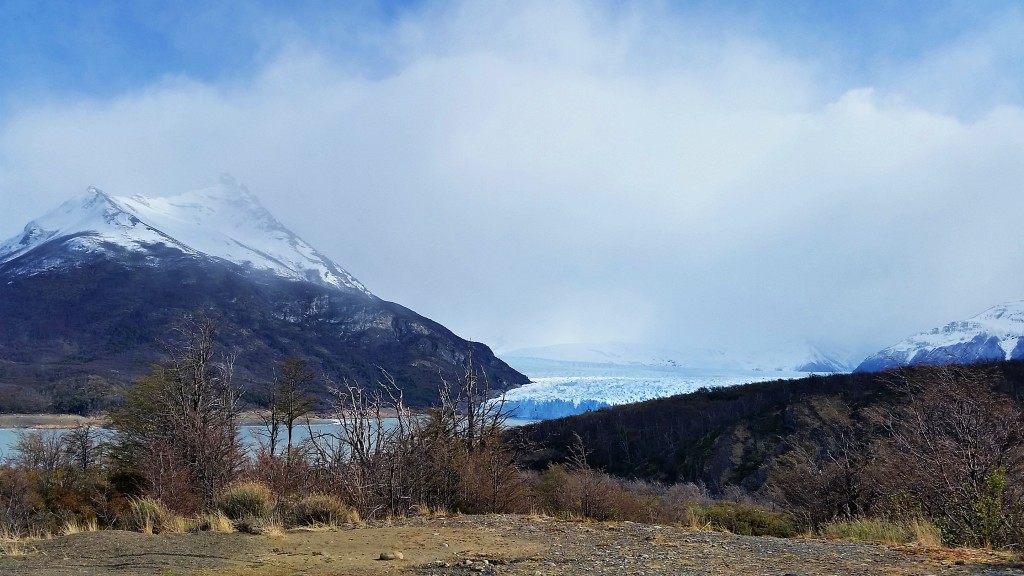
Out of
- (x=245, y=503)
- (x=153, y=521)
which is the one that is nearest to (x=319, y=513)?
(x=245, y=503)

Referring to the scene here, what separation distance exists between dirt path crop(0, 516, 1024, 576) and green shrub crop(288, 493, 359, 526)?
1071 mm

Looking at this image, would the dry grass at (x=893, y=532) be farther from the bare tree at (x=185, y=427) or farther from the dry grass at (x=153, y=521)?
the bare tree at (x=185, y=427)

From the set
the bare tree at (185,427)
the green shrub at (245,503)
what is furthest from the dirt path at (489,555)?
the bare tree at (185,427)

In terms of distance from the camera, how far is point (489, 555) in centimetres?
973

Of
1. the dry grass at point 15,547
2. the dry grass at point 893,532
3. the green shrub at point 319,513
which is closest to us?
the dry grass at point 15,547

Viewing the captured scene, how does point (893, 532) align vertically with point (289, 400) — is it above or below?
below

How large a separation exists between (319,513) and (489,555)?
5107mm

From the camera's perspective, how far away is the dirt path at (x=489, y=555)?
8.36m

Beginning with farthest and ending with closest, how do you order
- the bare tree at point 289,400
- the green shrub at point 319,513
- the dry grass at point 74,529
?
the bare tree at point 289,400, the green shrub at point 319,513, the dry grass at point 74,529

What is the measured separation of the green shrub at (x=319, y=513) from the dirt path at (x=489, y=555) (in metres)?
1.07

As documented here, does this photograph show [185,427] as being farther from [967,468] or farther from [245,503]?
[967,468]

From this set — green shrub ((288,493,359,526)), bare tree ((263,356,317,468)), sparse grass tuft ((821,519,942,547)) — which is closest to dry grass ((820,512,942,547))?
sparse grass tuft ((821,519,942,547))

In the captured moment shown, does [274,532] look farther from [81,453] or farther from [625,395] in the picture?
[625,395]

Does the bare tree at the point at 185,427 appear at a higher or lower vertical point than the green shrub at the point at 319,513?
higher
